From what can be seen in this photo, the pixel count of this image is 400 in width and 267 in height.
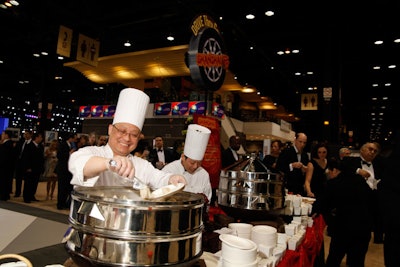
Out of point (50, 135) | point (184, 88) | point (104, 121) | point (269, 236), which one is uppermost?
point (184, 88)

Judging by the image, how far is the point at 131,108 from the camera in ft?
5.64

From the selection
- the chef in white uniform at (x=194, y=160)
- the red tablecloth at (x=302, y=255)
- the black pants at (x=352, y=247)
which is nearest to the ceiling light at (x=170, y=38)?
the chef in white uniform at (x=194, y=160)

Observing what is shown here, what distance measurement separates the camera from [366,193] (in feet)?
10.2

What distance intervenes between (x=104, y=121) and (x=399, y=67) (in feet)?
47.4

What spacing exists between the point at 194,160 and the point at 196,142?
0.67 feet

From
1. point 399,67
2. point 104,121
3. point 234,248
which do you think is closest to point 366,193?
point 234,248

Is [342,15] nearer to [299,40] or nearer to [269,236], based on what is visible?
[299,40]

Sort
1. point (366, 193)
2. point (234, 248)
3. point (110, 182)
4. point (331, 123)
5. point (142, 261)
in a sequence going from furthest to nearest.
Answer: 1. point (331, 123)
2. point (366, 193)
3. point (110, 182)
4. point (234, 248)
5. point (142, 261)

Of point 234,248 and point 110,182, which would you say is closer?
point 234,248

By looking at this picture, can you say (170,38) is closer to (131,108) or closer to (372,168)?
(372,168)

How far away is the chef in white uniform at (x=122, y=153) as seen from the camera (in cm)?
123

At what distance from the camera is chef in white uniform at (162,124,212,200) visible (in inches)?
101

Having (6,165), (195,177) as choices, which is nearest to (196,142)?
(195,177)

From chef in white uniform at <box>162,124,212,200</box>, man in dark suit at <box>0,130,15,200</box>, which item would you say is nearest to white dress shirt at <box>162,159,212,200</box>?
chef in white uniform at <box>162,124,212,200</box>
